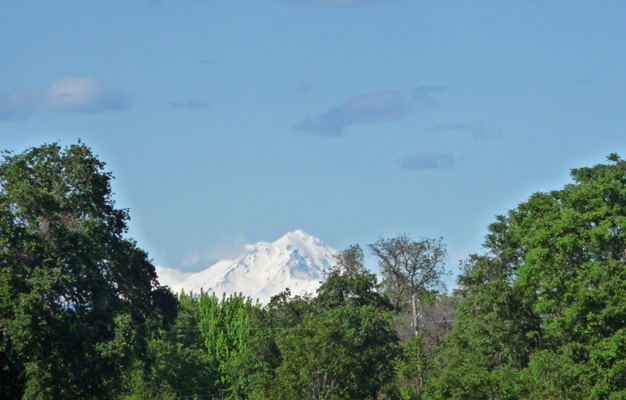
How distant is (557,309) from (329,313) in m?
13.7

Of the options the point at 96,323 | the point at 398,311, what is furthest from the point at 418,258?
the point at 96,323

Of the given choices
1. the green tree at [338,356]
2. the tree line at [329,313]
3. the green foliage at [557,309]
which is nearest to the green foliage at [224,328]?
the tree line at [329,313]

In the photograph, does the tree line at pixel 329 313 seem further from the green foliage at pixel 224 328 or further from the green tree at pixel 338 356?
the green foliage at pixel 224 328

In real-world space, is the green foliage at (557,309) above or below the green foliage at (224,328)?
below

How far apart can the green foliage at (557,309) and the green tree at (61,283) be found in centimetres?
1892

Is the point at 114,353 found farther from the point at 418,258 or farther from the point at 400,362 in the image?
the point at 418,258

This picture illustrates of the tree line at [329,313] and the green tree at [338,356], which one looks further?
the green tree at [338,356]

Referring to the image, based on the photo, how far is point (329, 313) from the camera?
61344mm

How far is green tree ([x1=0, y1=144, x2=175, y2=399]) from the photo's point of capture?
41.3 metres

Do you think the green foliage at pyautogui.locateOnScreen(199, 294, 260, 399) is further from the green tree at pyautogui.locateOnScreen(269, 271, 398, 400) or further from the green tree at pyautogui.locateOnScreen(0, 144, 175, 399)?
the green tree at pyautogui.locateOnScreen(0, 144, 175, 399)

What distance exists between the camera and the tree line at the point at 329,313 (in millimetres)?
42844

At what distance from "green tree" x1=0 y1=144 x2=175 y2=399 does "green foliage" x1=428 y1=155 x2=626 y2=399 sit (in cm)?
1892

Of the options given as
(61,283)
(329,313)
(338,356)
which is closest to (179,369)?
(329,313)

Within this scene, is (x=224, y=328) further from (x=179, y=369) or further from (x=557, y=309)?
(x=557, y=309)
